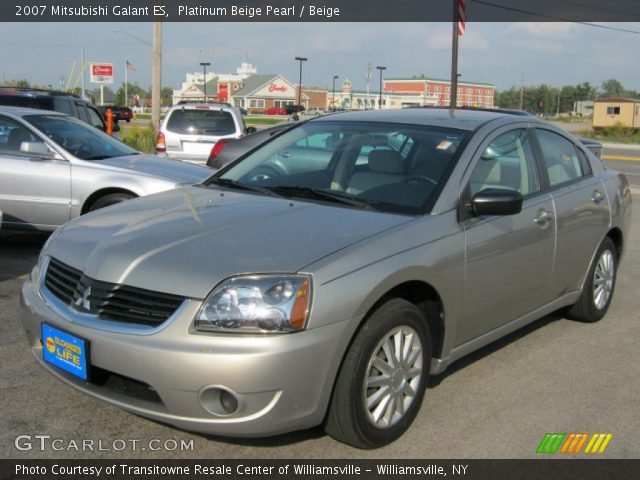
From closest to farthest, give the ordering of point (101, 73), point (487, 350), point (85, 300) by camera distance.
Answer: point (85, 300) < point (487, 350) < point (101, 73)

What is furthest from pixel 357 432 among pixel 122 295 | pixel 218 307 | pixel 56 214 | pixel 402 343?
pixel 56 214

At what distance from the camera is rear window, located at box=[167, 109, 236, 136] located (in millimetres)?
12719

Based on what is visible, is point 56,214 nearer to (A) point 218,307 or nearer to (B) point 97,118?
(A) point 218,307

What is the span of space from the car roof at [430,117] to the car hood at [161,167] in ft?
9.29

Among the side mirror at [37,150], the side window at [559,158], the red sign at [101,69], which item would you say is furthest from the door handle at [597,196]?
the red sign at [101,69]

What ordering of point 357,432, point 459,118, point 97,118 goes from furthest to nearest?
point 97,118 < point 459,118 < point 357,432

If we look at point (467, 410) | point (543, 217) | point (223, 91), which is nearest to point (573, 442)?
point (467, 410)

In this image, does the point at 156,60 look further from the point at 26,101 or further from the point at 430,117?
the point at 430,117

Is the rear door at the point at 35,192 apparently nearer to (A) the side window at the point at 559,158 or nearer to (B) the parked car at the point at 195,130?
(A) the side window at the point at 559,158

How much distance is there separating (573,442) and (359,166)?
1.91 meters

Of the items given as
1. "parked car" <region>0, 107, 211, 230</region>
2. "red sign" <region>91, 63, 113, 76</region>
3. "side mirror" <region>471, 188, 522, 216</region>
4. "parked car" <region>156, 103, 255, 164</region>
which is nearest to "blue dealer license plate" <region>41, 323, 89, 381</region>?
"side mirror" <region>471, 188, 522, 216</region>

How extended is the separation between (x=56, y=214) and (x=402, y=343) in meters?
5.14

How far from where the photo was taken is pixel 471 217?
3.97m

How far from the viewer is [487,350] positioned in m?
4.89
